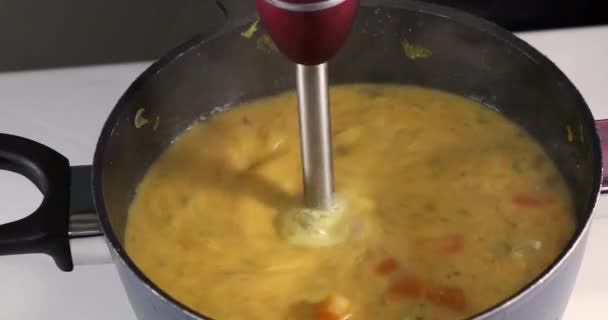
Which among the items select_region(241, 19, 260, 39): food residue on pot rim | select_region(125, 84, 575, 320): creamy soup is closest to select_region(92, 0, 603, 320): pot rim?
select_region(241, 19, 260, 39): food residue on pot rim

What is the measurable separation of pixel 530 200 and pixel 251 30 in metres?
0.30

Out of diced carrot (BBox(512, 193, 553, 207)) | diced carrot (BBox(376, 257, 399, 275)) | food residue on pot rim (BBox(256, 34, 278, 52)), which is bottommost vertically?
diced carrot (BBox(376, 257, 399, 275))

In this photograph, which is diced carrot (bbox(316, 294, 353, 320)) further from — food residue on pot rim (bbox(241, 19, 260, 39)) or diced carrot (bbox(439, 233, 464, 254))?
food residue on pot rim (bbox(241, 19, 260, 39))

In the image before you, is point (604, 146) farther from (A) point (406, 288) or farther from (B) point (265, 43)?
(B) point (265, 43)

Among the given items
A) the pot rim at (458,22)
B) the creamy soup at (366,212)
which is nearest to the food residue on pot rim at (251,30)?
the pot rim at (458,22)

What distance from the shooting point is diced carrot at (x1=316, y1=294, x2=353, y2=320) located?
69 cm

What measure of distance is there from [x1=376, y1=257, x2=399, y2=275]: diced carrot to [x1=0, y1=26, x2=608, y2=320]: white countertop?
165 millimetres

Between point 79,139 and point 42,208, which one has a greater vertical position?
point 42,208

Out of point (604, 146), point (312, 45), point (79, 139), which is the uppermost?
point (312, 45)

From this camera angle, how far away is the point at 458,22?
0.81 m

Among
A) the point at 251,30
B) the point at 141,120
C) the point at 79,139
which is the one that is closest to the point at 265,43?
the point at 251,30

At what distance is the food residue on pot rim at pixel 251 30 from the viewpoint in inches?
33.2

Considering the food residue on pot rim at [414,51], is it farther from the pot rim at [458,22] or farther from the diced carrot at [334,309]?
the diced carrot at [334,309]

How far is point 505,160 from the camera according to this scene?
2.81 feet
